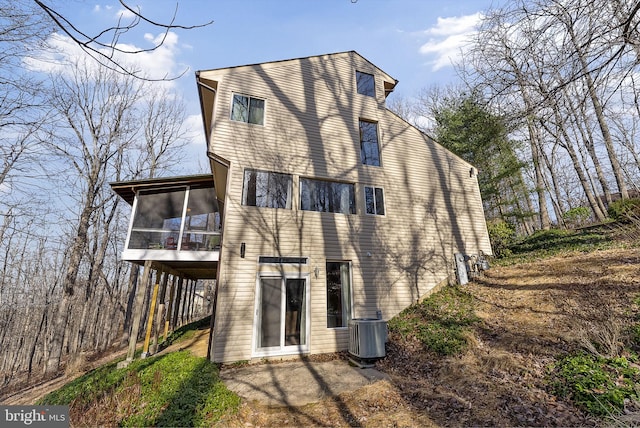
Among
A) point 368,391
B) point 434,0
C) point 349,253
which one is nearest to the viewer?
point 434,0

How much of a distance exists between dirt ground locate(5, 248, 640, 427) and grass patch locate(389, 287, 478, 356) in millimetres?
278

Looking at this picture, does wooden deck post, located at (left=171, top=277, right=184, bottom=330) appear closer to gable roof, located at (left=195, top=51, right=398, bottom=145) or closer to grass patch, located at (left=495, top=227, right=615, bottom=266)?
gable roof, located at (left=195, top=51, right=398, bottom=145)

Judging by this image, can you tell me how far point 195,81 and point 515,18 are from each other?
9.07 meters

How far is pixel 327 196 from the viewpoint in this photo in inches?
382

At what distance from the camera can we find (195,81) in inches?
370

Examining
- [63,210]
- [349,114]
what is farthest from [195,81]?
[63,210]

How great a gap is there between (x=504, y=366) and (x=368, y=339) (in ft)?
9.56

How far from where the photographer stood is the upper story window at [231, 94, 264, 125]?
30.4 feet

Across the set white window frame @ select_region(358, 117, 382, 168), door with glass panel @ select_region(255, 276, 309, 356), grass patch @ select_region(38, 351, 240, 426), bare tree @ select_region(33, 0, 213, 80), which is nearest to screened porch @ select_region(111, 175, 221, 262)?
door with glass panel @ select_region(255, 276, 309, 356)

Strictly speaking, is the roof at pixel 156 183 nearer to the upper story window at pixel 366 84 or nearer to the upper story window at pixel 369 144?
the upper story window at pixel 369 144

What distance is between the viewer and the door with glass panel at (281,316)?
7.74m

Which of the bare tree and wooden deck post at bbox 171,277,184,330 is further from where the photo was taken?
wooden deck post at bbox 171,277,184,330

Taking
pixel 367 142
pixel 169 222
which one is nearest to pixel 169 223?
pixel 169 222

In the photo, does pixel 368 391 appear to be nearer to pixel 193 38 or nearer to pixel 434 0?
pixel 193 38
